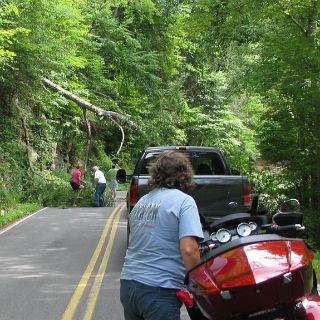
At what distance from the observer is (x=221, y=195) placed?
8.66 m

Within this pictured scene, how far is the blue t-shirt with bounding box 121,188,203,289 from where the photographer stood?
10.1 ft

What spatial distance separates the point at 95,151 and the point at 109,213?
19.0 meters

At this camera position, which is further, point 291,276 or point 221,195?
point 221,195

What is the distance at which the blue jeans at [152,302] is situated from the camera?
302 cm

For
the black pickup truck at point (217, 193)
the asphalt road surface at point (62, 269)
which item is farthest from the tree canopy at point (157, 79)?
the black pickup truck at point (217, 193)

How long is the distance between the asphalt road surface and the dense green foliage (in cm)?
515

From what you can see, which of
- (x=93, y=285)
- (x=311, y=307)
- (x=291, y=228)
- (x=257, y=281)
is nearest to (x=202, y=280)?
(x=257, y=281)

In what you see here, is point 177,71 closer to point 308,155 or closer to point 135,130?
point 135,130

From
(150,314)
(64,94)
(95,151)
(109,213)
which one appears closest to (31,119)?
(64,94)

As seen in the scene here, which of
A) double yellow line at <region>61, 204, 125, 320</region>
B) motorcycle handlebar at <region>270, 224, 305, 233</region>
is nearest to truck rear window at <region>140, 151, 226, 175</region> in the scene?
double yellow line at <region>61, 204, 125, 320</region>

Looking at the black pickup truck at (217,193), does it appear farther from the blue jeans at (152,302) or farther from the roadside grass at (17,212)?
the roadside grass at (17,212)

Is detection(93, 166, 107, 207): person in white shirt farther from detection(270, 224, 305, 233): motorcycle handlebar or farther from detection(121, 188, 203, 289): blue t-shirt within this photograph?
detection(121, 188, 203, 289): blue t-shirt

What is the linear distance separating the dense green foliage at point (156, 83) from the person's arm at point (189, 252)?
11.2 m

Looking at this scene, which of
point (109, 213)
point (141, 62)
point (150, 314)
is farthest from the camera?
point (141, 62)
